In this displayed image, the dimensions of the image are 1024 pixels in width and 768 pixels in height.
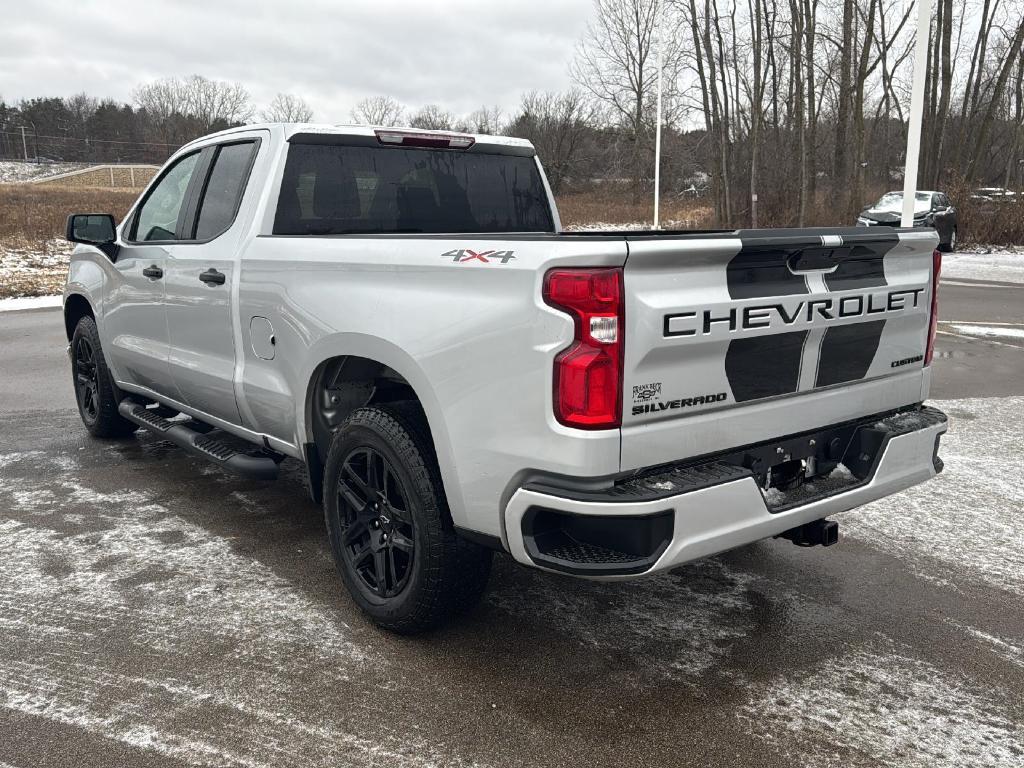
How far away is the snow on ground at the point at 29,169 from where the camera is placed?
257 feet

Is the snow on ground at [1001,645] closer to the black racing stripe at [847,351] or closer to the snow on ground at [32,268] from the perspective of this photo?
the black racing stripe at [847,351]

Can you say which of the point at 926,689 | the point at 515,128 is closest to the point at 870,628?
the point at 926,689

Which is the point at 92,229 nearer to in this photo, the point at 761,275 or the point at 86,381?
the point at 86,381

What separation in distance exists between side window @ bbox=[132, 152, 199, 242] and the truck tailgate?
3.28 m

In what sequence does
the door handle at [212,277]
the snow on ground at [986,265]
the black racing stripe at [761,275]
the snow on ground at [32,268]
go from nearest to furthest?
1. the black racing stripe at [761,275]
2. the door handle at [212,277]
3. the snow on ground at [32,268]
4. the snow on ground at [986,265]

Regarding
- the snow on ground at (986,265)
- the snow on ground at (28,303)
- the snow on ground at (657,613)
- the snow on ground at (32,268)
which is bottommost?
the snow on ground at (986,265)

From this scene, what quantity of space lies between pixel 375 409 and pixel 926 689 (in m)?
2.15

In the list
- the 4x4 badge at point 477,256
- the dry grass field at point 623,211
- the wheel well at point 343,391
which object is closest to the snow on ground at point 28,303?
the wheel well at point 343,391

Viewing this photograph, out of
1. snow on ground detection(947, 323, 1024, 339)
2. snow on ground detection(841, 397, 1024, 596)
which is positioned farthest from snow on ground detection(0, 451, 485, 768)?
snow on ground detection(947, 323, 1024, 339)

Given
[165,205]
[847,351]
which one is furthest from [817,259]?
[165,205]

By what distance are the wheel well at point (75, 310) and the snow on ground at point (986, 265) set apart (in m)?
17.0

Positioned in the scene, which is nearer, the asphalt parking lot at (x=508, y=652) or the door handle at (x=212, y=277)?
the asphalt parking lot at (x=508, y=652)

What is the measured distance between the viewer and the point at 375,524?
338 centimetres

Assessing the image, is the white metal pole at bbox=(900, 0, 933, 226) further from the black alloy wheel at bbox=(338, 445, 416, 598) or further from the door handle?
the black alloy wheel at bbox=(338, 445, 416, 598)
